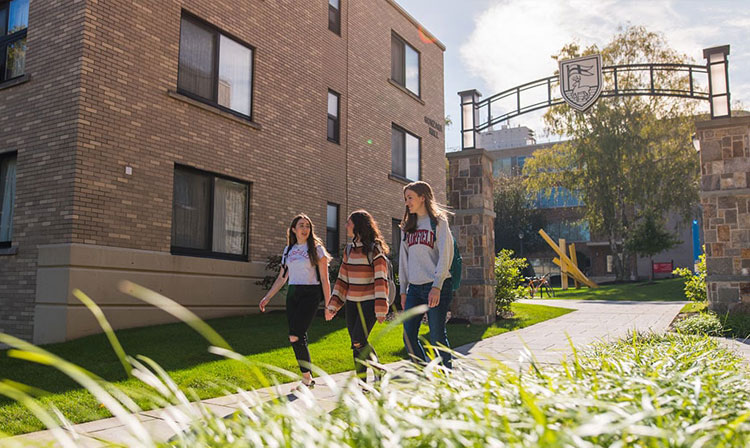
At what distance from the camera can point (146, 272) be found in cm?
1006

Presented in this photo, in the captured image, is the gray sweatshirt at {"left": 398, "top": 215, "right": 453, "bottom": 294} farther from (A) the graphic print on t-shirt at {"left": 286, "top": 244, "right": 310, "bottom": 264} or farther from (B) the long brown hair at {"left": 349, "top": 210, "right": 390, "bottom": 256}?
(A) the graphic print on t-shirt at {"left": 286, "top": 244, "right": 310, "bottom": 264}

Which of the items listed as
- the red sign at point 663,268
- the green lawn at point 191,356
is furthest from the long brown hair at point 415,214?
the red sign at point 663,268

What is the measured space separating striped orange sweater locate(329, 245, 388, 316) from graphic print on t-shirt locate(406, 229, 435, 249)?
0.40 m

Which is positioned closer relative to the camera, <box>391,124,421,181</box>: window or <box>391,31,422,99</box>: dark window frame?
<box>391,124,421,181</box>: window

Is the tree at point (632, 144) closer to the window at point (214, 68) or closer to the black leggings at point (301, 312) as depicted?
the window at point (214, 68)

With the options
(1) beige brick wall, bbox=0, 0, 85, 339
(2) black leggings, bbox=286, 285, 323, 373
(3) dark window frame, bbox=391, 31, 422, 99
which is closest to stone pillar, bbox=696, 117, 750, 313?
(2) black leggings, bbox=286, 285, 323, 373

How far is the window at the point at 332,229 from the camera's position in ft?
50.4

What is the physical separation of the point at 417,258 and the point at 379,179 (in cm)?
1209

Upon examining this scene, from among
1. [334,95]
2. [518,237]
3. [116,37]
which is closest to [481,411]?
[116,37]

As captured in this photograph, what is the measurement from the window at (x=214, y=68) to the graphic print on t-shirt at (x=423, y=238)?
7446mm

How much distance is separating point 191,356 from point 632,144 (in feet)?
93.1

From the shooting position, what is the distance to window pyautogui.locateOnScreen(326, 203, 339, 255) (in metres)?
15.4

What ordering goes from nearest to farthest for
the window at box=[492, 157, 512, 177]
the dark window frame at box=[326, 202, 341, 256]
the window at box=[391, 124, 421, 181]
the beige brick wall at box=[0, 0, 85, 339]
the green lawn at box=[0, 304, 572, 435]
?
the green lawn at box=[0, 304, 572, 435], the beige brick wall at box=[0, 0, 85, 339], the dark window frame at box=[326, 202, 341, 256], the window at box=[391, 124, 421, 181], the window at box=[492, 157, 512, 177]

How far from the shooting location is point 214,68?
12008mm
